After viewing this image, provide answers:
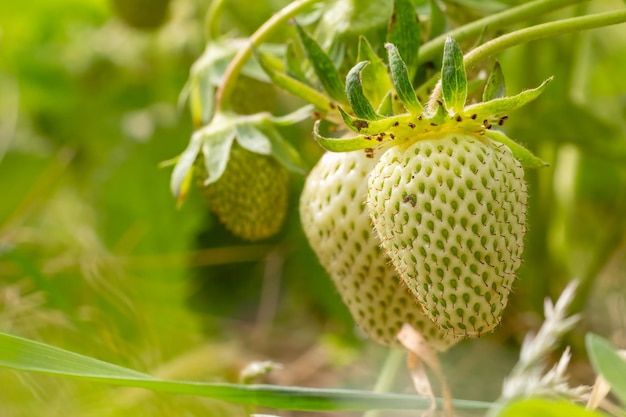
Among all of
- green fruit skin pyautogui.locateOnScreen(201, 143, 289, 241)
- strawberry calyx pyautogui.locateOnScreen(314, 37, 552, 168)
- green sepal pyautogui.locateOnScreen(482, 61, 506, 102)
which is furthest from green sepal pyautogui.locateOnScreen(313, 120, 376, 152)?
green fruit skin pyautogui.locateOnScreen(201, 143, 289, 241)

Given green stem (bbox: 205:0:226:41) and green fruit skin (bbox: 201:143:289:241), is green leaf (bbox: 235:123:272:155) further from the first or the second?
green stem (bbox: 205:0:226:41)

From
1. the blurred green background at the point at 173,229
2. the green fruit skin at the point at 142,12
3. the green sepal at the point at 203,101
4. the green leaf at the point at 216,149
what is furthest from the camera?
the green fruit skin at the point at 142,12

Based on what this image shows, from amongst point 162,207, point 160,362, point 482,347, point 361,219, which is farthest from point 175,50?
point 361,219

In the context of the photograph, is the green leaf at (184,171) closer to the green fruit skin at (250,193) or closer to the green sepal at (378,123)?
the green fruit skin at (250,193)

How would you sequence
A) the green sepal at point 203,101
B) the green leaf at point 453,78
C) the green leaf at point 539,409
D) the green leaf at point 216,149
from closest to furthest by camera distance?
the green leaf at point 539,409 < the green leaf at point 453,78 < the green leaf at point 216,149 < the green sepal at point 203,101

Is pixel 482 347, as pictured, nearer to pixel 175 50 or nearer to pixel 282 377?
pixel 282 377

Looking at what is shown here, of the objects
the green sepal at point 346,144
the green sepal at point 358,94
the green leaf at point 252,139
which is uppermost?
the green leaf at point 252,139

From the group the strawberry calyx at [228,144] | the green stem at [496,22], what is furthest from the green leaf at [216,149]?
the green stem at [496,22]

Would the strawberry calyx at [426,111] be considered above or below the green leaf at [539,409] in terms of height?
above
